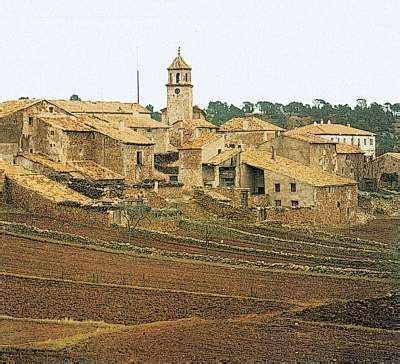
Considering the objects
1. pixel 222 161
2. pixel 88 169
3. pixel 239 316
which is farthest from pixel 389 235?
pixel 239 316

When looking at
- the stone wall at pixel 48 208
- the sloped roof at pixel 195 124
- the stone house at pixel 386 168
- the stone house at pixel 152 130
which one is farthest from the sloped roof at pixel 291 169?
the stone house at pixel 386 168

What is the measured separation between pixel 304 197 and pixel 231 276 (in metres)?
23.5

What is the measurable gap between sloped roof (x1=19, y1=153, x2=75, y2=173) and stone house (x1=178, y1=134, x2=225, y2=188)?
8.09m

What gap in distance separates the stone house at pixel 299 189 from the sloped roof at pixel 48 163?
38.0 feet

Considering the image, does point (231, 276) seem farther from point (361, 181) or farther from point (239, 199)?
point (361, 181)

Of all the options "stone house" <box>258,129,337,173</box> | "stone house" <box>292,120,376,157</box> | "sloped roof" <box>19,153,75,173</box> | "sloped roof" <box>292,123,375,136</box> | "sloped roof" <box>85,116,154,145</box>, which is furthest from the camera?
"stone house" <box>292,120,376,157</box>

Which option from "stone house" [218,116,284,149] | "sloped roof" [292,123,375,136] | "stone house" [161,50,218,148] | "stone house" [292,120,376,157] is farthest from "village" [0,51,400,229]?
"stone house" [292,120,376,157]

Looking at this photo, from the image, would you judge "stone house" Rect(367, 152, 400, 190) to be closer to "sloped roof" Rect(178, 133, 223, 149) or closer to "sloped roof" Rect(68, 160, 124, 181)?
"sloped roof" Rect(178, 133, 223, 149)

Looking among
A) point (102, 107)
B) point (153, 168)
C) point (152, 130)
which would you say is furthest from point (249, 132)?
point (153, 168)

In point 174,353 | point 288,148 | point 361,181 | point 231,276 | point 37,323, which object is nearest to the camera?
point 174,353

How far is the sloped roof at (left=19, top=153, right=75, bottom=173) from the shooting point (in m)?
57.6

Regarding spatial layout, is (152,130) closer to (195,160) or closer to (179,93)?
(195,160)

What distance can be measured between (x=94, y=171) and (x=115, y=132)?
5.03 metres

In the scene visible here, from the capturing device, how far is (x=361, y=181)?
80.6m
